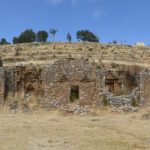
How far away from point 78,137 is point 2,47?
4447cm

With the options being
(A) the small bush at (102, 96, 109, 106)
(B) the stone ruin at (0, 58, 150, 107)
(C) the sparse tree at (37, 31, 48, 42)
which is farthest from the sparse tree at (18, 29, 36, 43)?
(A) the small bush at (102, 96, 109, 106)

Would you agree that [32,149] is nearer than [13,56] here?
Yes

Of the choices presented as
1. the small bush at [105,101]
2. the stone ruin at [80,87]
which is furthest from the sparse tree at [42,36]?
the small bush at [105,101]

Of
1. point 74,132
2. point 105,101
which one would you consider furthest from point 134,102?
point 74,132

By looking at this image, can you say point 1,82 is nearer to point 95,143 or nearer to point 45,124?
point 45,124

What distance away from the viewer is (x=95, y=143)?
50.7 ft

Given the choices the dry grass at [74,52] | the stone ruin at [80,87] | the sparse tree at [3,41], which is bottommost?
the stone ruin at [80,87]

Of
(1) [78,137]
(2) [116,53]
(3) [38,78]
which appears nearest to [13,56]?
(2) [116,53]

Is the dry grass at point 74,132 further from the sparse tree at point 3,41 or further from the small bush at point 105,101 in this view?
the sparse tree at point 3,41

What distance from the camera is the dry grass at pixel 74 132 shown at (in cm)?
1508

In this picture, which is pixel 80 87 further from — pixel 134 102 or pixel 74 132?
pixel 74 132

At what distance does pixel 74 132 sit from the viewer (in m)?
18.1

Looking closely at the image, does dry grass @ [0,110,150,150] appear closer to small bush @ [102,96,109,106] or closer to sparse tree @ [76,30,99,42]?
small bush @ [102,96,109,106]

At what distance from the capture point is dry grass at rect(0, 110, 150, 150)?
594 inches
